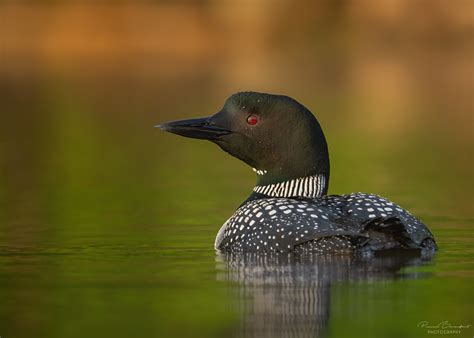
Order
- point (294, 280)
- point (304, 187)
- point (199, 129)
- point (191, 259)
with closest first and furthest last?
point (294, 280) → point (191, 259) → point (304, 187) → point (199, 129)

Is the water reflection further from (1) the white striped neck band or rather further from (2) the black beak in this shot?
(2) the black beak

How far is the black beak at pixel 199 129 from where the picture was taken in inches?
347

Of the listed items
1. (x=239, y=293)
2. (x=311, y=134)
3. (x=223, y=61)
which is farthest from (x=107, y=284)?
(x=223, y=61)

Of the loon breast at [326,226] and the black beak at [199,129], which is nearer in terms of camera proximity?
the loon breast at [326,226]

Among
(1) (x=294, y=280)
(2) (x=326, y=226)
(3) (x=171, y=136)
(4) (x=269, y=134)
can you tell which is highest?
(3) (x=171, y=136)

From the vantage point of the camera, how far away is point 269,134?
28.7 feet

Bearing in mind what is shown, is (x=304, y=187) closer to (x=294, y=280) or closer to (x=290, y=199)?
(x=290, y=199)

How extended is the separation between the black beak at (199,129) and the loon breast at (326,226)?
606mm

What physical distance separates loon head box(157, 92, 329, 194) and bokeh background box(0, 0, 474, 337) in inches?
22.1

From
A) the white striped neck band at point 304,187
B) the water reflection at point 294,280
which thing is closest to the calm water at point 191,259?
the water reflection at point 294,280

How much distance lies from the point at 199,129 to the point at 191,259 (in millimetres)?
880

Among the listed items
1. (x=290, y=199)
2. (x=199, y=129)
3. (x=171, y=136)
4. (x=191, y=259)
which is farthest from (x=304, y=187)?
(x=171, y=136)

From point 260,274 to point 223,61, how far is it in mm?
22181

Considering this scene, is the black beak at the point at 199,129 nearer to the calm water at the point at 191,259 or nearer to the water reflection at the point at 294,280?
the calm water at the point at 191,259
